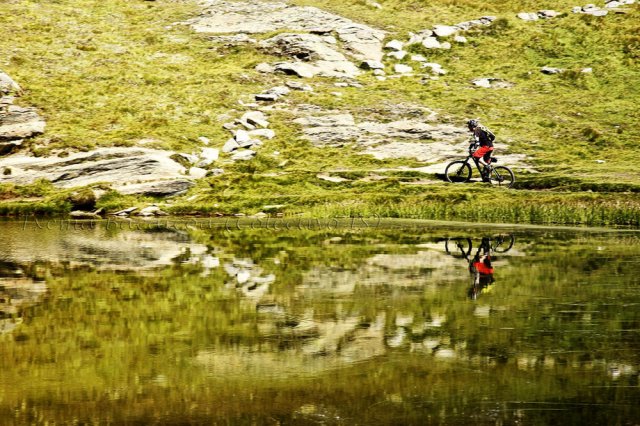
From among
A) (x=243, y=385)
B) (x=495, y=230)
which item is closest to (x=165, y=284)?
(x=243, y=385)

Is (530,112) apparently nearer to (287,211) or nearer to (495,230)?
(287,211)

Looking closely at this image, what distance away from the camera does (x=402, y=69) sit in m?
81.6

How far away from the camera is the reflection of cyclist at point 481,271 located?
1723cm

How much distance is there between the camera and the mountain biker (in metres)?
45.3

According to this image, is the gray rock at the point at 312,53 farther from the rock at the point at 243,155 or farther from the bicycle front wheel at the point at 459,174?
the bicycle front wheel at the point at 459,174

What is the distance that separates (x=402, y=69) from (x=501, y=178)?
121ft

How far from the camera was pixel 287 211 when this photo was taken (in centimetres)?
4600

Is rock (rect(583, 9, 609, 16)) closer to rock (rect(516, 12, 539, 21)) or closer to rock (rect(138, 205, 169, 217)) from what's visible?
rock (rect(516, 12, 539, 21))

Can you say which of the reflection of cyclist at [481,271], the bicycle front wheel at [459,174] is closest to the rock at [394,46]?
the bicycle front wheel at [459,174]

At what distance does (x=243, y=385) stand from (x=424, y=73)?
74.6m

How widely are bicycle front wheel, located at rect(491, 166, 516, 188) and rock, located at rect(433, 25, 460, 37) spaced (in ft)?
147

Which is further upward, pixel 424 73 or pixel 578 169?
pixel 424 73

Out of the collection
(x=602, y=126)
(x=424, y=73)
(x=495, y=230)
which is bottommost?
(x=495, y=230)

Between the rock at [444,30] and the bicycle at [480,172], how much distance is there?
140 feet
